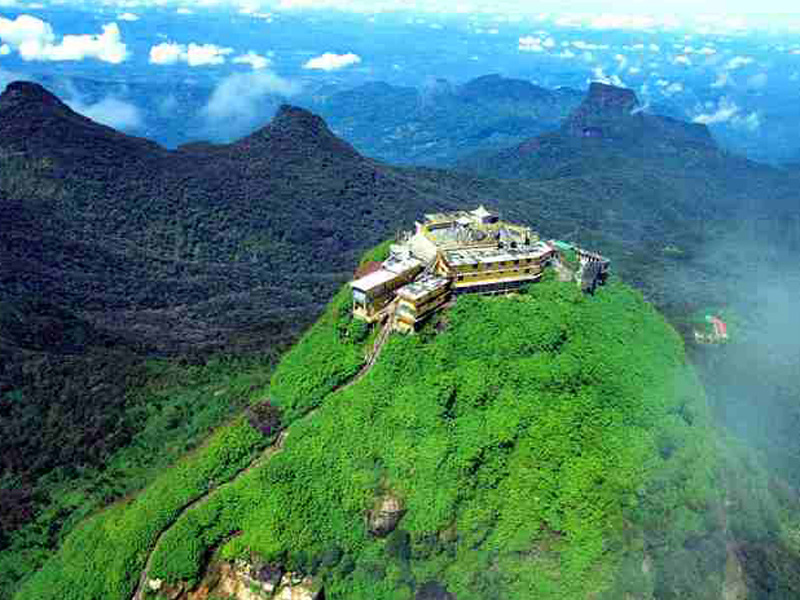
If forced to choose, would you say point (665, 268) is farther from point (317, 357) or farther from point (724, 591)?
point (317, 357)

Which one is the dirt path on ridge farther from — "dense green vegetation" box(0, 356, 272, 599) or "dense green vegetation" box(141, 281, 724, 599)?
"dense green vegetation" box(0, 356, 272, 599)

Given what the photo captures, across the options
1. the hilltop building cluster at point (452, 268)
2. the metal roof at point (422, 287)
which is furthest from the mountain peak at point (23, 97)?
the metal roof at point (422, 287)

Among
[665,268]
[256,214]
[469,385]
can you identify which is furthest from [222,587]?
[665,268]

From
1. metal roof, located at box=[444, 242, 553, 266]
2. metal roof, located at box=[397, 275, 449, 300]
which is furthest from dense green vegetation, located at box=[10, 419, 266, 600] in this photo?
metal roof, located at box=[444, 242, 553, 266]

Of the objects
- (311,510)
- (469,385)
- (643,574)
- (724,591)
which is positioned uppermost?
(469,385)

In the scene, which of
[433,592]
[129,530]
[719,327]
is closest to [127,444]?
[129,530]

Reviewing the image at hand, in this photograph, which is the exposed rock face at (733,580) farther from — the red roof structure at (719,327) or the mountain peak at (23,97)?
the mountain peak at (23,97)

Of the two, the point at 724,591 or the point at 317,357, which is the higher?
the point at 317,357

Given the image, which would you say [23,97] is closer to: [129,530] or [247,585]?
[129,530]
